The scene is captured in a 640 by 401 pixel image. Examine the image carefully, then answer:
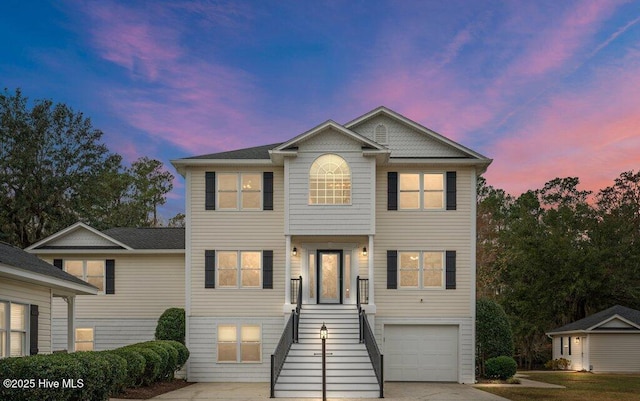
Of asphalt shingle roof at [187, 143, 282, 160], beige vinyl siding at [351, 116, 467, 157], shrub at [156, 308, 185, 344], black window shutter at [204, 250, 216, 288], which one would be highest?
beige vinyl siding at [351, 116, 467, 157]

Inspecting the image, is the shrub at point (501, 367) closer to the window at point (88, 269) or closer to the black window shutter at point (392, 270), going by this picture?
the black window shutter at point (392, 270)

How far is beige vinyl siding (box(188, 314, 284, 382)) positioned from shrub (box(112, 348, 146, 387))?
5.45 metres

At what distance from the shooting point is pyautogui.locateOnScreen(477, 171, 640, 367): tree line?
4550 cm

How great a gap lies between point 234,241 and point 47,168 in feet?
73.1

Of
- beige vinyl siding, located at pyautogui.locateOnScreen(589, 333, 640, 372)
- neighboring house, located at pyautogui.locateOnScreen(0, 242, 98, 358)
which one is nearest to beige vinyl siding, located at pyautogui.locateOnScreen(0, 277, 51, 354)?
neighboring house, located at pyautogui.locateOnScreen(0, 242, 98, 358)

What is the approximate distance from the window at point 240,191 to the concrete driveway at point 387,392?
618cm

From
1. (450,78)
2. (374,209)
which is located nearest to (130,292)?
(374,209)

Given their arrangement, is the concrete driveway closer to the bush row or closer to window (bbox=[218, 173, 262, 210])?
the bush row

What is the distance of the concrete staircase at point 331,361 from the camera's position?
1856cm

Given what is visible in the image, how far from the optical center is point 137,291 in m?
25.6

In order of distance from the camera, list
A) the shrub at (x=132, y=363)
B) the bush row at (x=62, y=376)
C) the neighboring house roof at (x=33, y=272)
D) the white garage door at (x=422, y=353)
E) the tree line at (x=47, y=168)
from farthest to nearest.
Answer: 1. the tree line at (x=47, y=168)
2. the white garage door at (x=422, y=353)
3. the shrub at (x=132, y=363)
4. the neighboring house roof at (x=33, y=272)
5. the bush row at (x=62, y=376)

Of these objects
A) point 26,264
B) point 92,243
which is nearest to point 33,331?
point 26,264

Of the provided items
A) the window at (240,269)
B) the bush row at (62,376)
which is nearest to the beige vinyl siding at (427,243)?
the window at (240,269)

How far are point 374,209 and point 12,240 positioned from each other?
27.5 metres
